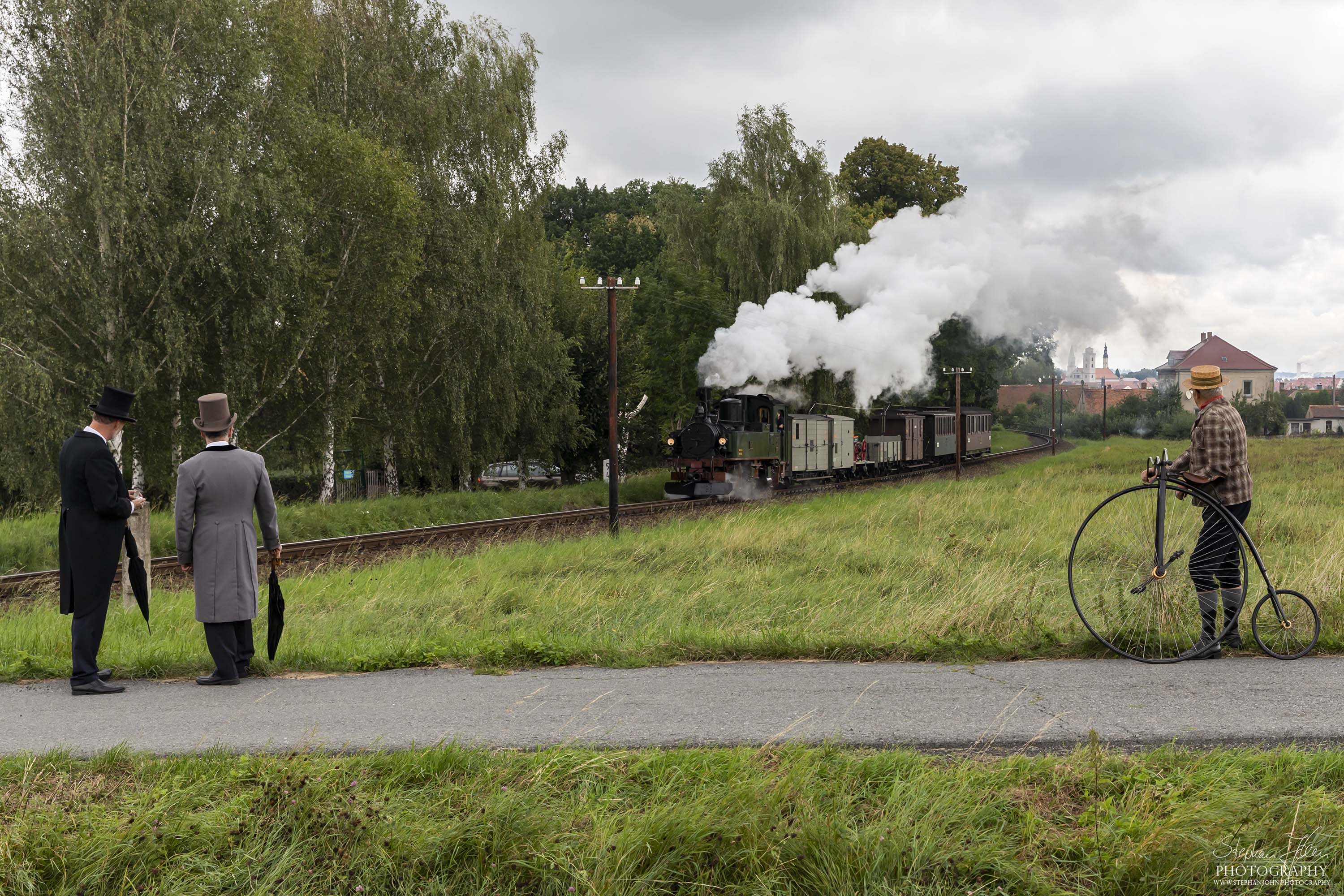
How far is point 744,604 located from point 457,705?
4.37 meters

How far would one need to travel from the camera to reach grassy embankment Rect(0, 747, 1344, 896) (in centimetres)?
356

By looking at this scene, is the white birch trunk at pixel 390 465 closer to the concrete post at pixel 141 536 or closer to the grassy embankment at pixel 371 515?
the grassy embankment at pixel 371 515

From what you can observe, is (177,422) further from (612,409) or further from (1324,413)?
(1324,413)

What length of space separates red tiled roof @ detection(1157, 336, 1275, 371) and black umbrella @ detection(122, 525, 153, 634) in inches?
4602

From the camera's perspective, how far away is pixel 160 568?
1422 cm

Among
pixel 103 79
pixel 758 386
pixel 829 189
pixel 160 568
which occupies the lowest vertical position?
pixel 160 568

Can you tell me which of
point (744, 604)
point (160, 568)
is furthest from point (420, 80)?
point (744, 604)

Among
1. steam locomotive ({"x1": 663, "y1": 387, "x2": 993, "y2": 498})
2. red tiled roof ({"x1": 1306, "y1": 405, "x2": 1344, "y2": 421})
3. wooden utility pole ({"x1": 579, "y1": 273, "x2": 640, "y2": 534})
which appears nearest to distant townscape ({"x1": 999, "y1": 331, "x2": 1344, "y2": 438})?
red tiled roof ({"x1": 1306, "y1": 405, "x2": 1344, "y2": 421})

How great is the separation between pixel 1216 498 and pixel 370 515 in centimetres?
1813

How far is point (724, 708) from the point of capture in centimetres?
508

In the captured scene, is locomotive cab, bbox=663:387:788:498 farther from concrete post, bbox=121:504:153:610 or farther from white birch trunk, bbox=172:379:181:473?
concrete post, bbox=121:504:153:610

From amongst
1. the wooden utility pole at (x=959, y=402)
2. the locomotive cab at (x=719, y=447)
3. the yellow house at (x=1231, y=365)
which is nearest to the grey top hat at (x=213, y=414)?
the locomotive cab at (x=719, y=447)

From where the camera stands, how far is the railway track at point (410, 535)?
1332cm

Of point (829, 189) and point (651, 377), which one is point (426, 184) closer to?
point (651, 377)
